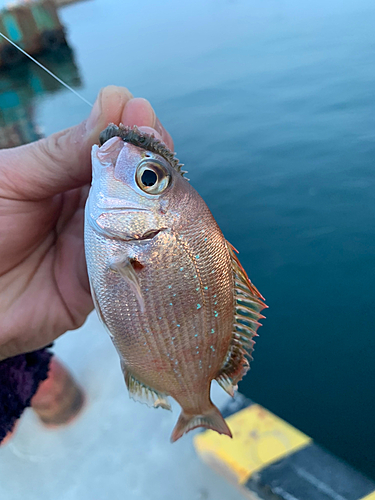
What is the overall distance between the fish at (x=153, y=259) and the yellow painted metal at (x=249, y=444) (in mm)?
968

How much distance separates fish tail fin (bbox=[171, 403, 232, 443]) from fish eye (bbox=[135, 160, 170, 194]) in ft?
3.38

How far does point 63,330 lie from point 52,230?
64 centimetres

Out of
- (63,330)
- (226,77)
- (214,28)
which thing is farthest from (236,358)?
(214,28)

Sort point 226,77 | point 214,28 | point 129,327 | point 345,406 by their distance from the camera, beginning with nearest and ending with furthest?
point 129,327 < point 345,406 < point 226,77 < point 214,28

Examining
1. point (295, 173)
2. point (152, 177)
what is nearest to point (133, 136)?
point (152, 177)

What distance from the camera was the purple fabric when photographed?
82.0 inches

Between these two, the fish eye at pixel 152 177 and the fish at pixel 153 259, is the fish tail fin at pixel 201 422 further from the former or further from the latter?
the fish eye at pixel 152 177

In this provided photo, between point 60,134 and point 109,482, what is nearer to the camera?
point 60,134

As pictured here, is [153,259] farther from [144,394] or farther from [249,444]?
[249,444]

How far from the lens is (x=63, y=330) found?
7.02 feet

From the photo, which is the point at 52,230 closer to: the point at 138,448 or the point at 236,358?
the point at 236,358

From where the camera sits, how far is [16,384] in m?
2.17

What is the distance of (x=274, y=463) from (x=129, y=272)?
1.50 meters

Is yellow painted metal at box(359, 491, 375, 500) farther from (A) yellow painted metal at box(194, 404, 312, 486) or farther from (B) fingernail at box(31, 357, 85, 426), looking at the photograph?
(B) fingernail at box(31, 357, 85, 426)
